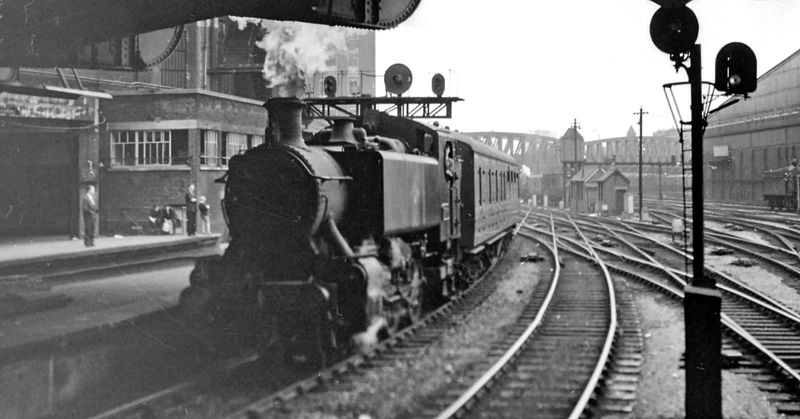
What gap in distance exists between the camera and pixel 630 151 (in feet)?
237

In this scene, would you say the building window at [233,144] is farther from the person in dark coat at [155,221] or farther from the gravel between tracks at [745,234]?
the gravel between tracks at [745,234]

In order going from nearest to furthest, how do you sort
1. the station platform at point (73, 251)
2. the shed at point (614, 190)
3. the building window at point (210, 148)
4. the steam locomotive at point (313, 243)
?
the steam locomotive at point (313, 243)
the station platform at point (73, 251)
the building window at point (210, 148)
the shed at point (614, 190)

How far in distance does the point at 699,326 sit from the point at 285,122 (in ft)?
16.1

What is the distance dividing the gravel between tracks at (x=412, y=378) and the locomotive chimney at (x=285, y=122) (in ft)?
9.32

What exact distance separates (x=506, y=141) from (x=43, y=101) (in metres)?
75.9

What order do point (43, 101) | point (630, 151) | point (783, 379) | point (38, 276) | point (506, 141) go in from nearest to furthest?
point (783, 379) < point (38, 276) < point (43, 101) < point (630, 151) < point (506, 141)

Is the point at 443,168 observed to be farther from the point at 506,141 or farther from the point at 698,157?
the point at 506,141

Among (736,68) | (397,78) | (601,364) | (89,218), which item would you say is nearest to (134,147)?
(89,218)

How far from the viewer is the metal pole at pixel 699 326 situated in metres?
5.42

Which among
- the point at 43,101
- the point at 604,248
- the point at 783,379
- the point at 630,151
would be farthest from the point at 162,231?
the point at 630,151

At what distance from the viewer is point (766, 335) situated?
9047 mm

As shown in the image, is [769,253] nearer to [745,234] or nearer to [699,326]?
[745,234]

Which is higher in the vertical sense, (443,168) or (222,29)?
(222,29)

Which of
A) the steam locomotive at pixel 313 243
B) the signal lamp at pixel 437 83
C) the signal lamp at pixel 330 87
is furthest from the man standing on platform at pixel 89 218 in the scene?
the signal lamp at pixel 437 83
